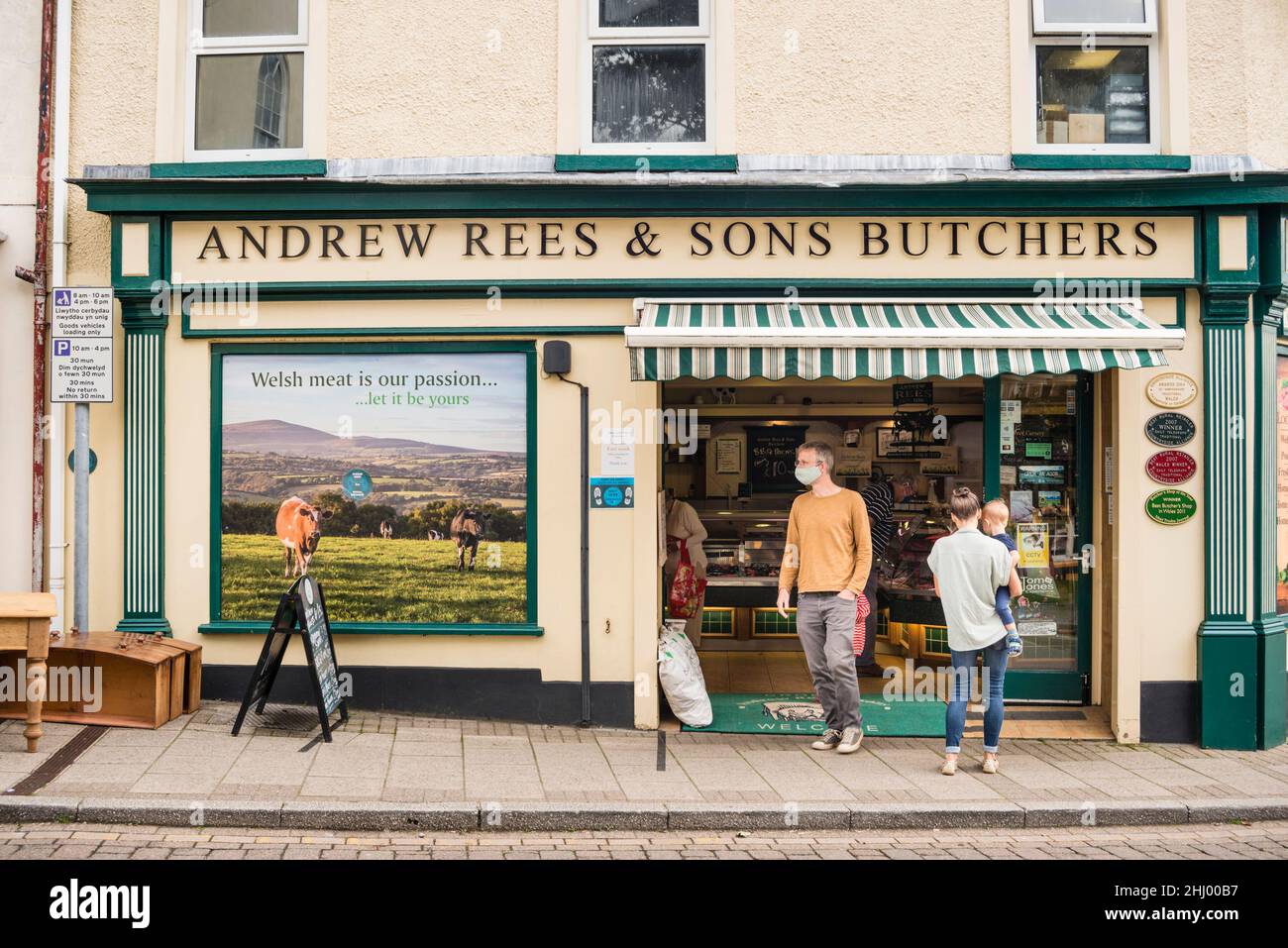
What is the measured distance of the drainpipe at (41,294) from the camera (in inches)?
325

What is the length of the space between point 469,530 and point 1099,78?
6160mm

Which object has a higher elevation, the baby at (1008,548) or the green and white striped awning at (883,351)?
the green and white striped awning at (883,351)

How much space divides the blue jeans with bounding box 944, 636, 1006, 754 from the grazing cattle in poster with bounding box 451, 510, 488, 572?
12.0 ft

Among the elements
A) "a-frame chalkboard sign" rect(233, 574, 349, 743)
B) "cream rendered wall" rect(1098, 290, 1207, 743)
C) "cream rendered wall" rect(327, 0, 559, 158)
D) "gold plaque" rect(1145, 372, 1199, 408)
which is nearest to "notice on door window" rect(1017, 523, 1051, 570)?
"cream rendered wall" rect(1098, 290, 1207, 743)

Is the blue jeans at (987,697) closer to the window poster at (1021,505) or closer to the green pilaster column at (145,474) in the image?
the window poster at (1021,505)

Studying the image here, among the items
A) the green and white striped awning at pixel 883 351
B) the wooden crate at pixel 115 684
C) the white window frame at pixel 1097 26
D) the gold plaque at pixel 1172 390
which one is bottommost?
the wooden crate at pixel 115 684

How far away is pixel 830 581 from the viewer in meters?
7.57

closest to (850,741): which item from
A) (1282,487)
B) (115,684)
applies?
(1282,487)

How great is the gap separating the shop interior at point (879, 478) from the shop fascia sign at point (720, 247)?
1.13m

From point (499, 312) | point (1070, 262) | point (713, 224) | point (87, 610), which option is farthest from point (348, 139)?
point (1070, 262)

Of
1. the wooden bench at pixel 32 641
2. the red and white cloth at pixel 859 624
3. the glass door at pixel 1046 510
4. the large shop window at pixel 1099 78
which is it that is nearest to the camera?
the wooden bench at pixel 32 641

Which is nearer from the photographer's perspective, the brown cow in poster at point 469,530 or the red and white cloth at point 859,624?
the red and white cloth at point 859,624

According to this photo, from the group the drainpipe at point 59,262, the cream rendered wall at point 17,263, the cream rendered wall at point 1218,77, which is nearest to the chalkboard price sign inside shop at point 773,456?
the cream rendered wall at point 1218,77

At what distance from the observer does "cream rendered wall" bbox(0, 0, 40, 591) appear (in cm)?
833
